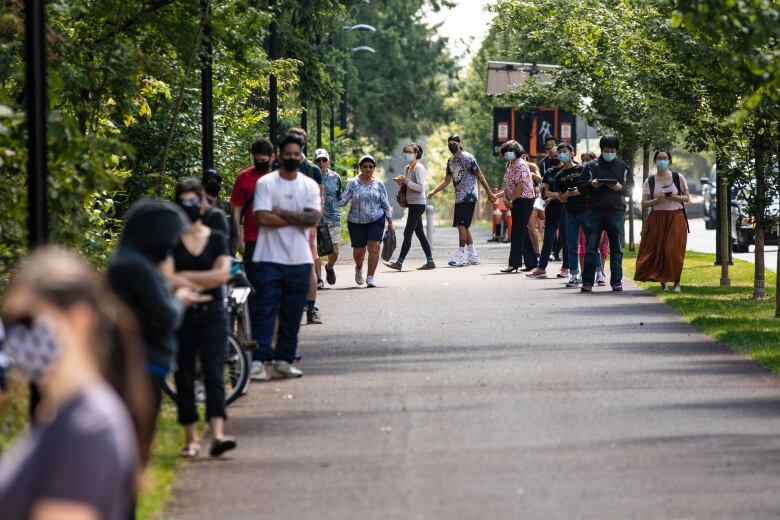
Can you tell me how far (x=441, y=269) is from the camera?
1067 inches

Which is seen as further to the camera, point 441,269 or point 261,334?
point 441,269

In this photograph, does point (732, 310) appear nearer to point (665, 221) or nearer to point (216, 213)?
point (665, 221)

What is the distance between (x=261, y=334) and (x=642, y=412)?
9.85ft

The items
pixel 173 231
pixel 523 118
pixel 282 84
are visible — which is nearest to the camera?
pixel 173 231

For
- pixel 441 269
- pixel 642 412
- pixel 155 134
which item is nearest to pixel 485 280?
pixel 441 269

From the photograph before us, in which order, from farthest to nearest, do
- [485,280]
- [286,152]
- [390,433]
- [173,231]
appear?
1. [485,280]
2. [286,152]
3. [390,433]
4. [173,231]

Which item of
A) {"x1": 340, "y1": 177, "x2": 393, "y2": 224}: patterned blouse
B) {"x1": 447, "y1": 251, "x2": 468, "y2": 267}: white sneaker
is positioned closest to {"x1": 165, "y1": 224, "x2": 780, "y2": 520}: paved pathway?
{"x1": 340, "y1": 177, "x2": 393, "y2": 224}: patterned blouse

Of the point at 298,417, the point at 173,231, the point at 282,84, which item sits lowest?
the point at 298,417

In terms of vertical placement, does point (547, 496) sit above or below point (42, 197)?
below

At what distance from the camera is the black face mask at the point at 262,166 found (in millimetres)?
13594

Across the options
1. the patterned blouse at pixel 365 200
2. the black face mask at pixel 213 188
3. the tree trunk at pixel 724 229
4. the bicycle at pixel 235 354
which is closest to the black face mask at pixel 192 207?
the bicycle at pixel 235 354

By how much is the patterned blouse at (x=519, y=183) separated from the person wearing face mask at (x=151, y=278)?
17190 mm

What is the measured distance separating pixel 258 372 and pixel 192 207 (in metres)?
3.61

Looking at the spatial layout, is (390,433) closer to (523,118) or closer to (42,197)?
(42,197)
